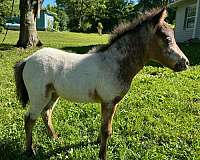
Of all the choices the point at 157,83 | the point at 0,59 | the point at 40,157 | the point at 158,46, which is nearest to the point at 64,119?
the point at 40,157

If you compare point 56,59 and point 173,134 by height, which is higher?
point 56,59

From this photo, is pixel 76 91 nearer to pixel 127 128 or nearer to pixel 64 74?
pixel 64 74

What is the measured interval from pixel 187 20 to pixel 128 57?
20295 millimetres

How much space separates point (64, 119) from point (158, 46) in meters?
2.49

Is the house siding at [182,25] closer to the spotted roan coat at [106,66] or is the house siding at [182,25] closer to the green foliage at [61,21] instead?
the spotted roan coat at [106,66]

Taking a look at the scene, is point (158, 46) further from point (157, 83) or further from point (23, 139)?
point (157, 83)

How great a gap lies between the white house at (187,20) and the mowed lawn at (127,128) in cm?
1375

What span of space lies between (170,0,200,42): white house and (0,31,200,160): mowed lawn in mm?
13749

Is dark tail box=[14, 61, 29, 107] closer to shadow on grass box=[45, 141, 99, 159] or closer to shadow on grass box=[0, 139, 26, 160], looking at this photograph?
shadow on grass box=[0, 139, 26, 160]

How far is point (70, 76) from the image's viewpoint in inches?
175

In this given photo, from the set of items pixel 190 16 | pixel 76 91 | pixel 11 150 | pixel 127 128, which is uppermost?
pixel 190 16

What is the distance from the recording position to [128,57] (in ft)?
14.4

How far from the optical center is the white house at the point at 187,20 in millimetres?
20906

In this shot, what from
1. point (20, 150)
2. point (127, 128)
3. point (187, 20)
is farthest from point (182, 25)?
point (20, 150)
